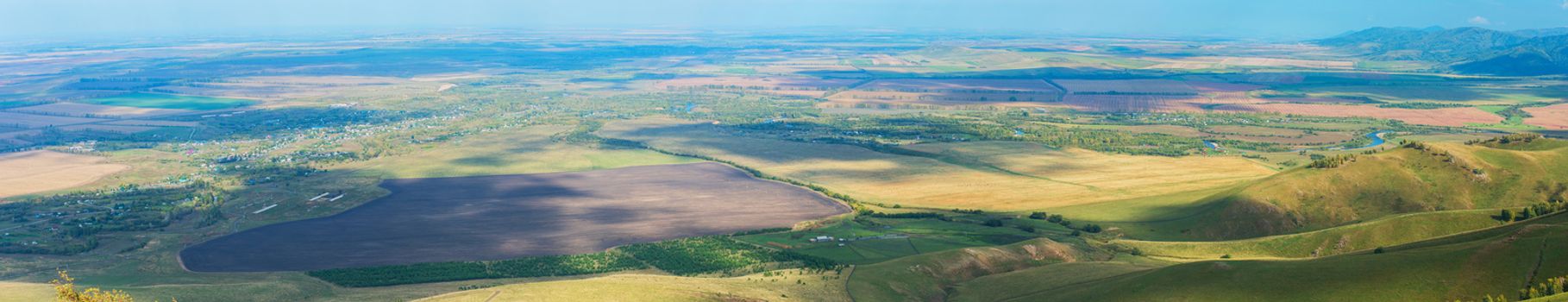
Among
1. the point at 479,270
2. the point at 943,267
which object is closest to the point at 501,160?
the point at 479,270

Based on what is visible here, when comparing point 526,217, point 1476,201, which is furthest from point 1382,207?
point 526,217

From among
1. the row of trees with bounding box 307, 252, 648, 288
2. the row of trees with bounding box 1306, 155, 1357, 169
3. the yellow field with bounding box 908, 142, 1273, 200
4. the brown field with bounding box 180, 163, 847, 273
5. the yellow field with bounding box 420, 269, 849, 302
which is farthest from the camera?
the yellow field with bounding box 908, 142, 1273, 200

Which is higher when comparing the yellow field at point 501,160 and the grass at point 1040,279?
the grass at point 1040,279

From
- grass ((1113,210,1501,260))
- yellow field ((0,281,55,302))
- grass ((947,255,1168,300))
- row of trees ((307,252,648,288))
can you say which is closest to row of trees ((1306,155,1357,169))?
grass ((1113,210,1501,260))

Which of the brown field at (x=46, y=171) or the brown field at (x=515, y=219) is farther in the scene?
the brown field at (x=46, y=171)

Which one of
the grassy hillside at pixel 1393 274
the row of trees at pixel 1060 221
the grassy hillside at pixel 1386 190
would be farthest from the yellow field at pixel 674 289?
the grassy hillside at pixel 1386 190

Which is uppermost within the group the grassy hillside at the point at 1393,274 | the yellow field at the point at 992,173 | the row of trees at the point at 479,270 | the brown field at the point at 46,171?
the grassy hillside at the point at 1393,274

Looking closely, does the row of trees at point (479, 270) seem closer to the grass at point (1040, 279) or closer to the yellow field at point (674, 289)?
the yellow field at point (674, 289)

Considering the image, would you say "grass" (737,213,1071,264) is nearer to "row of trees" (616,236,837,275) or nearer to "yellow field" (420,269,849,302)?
"row of trees" (616,236,837,275)
